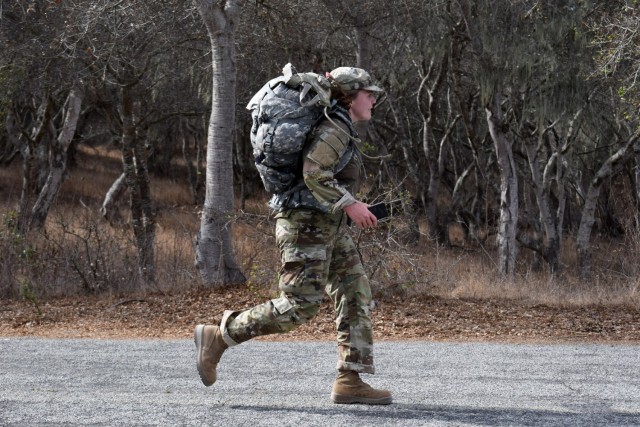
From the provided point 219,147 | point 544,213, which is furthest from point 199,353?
point 544,213

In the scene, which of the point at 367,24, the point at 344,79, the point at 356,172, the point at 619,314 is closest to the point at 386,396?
the point at 356,172

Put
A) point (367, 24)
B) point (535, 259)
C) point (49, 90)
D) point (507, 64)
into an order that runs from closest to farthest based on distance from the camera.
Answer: point (367, 24) < point (507, 64) < point (49, 90) < point (535, 259)

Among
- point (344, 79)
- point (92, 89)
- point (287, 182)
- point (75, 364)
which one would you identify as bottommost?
point (75, 364)

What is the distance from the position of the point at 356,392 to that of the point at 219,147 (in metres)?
6.36

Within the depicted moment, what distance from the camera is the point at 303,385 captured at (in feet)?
19.6

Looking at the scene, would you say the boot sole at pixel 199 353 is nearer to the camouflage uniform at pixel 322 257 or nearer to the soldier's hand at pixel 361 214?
the camouflage uniform at pixel 322 257

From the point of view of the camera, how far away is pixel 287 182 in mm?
5000

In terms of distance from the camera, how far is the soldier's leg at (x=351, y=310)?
5.22 metres

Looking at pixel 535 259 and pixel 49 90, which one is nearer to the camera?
pixel 49 90

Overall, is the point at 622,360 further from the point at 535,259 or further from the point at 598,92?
the point at 535,259

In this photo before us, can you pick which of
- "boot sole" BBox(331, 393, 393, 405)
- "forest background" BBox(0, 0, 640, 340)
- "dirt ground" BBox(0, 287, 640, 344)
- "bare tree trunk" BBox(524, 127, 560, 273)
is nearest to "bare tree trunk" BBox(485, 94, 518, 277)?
"forest background" BBox(0, 0, 640, 340)

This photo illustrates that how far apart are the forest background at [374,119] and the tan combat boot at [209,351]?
150 inches

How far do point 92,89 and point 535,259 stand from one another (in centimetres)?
1098

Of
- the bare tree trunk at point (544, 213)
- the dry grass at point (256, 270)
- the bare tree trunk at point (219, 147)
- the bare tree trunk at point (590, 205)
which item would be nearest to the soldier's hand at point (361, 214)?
the dry grass at point (256, 270)
